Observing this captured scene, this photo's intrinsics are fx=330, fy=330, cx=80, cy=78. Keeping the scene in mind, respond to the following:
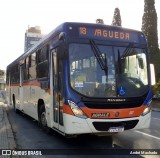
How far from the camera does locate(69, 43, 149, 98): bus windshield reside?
8.29m

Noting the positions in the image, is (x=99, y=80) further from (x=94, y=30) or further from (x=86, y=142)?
(x=86, y=142)

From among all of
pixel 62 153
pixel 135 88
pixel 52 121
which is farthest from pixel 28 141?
pixel 135 88

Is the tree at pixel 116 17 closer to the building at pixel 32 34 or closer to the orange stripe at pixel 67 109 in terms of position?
the orange stripe at pixel 67 109

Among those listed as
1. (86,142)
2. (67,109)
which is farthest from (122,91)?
(86,142)

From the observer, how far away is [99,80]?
8352 millimetres

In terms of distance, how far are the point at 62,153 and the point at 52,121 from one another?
1.39 m

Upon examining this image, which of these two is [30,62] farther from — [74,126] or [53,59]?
[74,126]

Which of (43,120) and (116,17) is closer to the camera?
(43,120)

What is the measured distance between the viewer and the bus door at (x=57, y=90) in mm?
8741

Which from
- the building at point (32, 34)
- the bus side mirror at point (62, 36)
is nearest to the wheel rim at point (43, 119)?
the bus side mirror at point (62, 36)

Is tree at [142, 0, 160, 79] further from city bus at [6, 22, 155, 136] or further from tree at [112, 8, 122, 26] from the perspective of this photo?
city bus at [6, 22, 155, 136]

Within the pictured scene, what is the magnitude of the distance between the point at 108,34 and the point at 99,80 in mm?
1389

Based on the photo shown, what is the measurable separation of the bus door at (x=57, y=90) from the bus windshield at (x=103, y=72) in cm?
67

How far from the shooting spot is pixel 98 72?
8398 mm
